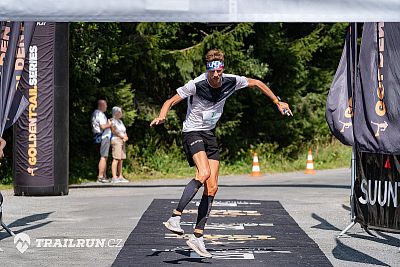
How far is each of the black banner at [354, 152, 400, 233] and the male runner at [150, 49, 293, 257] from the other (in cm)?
162

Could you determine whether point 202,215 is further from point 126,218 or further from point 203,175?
point 126,218

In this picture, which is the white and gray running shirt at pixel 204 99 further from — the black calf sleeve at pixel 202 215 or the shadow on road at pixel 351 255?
the shadow on road at pixel 351 255

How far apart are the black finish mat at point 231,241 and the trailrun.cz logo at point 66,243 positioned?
222 millimetres

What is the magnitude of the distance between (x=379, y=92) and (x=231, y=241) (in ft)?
8.76

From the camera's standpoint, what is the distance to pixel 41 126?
17.6 m

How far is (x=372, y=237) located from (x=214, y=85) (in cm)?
327

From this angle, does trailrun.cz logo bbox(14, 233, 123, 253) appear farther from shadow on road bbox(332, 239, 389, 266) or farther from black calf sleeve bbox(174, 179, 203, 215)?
shadow on road bbox(332, 239, 389, 266)

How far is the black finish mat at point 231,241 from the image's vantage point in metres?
10.1

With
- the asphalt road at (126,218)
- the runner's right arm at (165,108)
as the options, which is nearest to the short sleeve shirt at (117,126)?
the asphalt road at (126,218)

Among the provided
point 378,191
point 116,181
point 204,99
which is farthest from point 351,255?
point 116,181

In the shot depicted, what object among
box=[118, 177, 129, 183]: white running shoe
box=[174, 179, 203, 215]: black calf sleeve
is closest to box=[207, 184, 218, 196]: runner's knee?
box=[174, 179, 203, 215]: black calf sleeve

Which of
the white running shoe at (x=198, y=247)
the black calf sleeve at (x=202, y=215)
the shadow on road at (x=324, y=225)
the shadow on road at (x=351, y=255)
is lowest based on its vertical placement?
the shadow on road at (x=324, y=225)

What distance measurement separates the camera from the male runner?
10383mm

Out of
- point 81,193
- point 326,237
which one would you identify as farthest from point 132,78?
point 326,237
